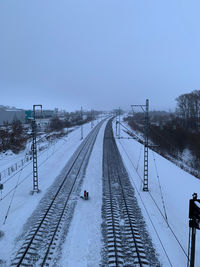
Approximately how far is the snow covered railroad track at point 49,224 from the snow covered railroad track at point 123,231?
1.96 meters

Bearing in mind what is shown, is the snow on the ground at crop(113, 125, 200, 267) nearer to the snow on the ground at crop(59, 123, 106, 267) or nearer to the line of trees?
the snow on the ground at crop(59, 123, 106, 267)

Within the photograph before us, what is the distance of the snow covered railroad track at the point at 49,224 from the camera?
702cm

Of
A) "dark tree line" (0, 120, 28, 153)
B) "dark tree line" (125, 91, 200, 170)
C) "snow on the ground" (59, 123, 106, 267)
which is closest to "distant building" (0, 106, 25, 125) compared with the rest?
"dark tree line" (0, 120, 28, 153)

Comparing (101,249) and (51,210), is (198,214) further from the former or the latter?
(51,210)

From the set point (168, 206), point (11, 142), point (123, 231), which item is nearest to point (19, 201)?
point (123, 231)

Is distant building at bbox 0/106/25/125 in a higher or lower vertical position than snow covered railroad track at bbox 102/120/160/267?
higher

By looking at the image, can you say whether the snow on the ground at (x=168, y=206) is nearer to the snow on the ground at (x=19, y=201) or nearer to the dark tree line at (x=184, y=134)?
the snow on the ground at (x=19, y=201)

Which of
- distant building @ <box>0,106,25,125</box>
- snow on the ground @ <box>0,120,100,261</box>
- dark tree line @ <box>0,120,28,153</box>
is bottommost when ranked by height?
snow on the ground @ <box>0,120,100,261</box>

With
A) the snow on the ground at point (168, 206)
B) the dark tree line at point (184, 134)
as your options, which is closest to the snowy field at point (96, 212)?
the snow on the ground at point (168, 206)

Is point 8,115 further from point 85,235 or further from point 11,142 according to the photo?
point 85,235

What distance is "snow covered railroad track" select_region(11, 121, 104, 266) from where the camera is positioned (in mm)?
7022

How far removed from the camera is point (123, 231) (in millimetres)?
8672

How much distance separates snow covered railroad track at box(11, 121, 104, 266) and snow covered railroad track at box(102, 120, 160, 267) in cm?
196

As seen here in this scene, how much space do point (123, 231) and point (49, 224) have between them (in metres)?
3.48
